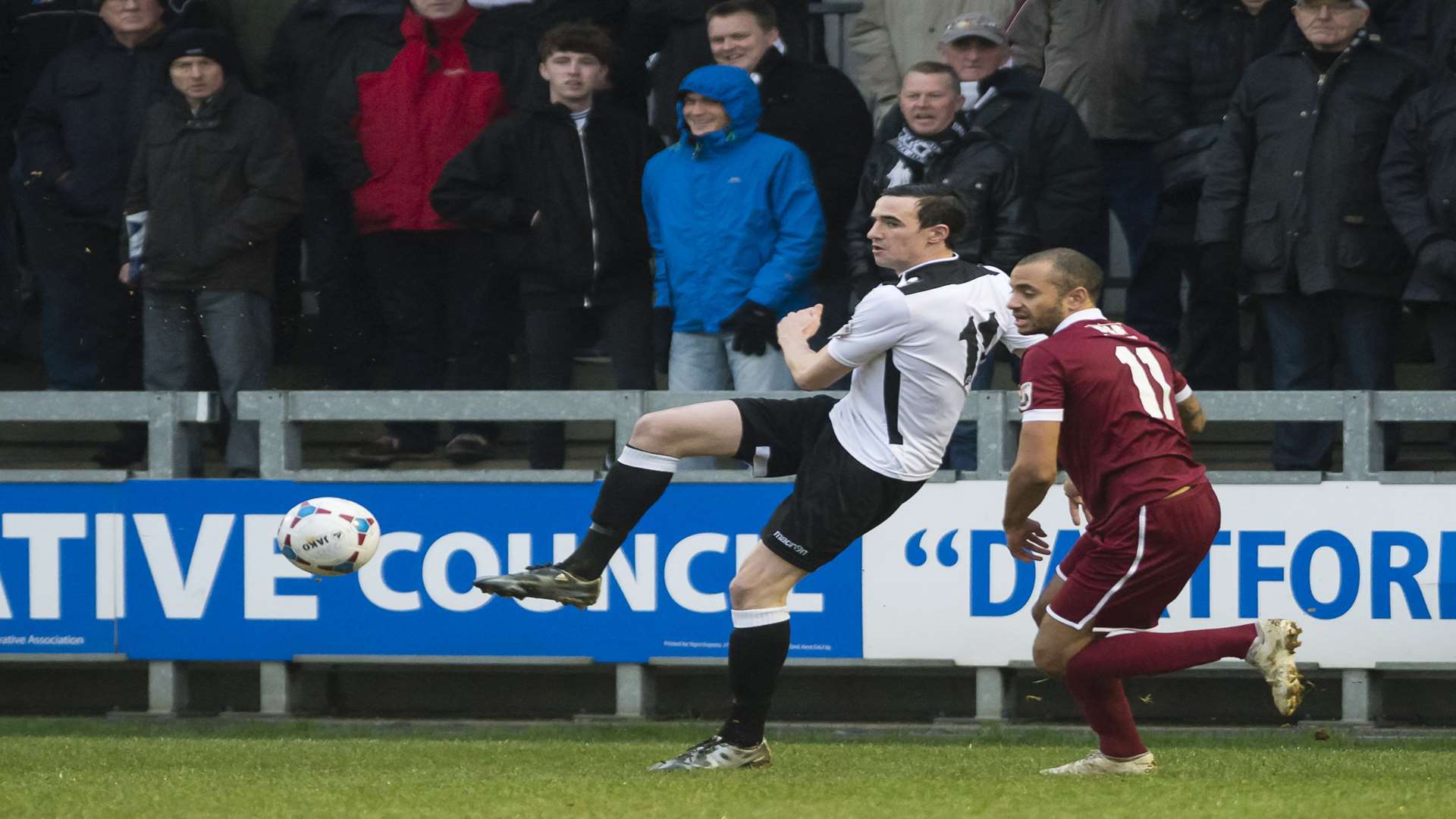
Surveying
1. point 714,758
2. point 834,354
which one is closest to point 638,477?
point 834,354

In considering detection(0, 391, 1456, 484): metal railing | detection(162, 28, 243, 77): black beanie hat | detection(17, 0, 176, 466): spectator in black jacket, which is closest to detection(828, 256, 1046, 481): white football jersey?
detection(0, 391, 1456, 484): metal railing

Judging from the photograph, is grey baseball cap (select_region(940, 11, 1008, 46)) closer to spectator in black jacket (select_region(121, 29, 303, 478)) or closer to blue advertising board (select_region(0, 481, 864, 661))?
blue advertising board (select_region(0, 481, 864, 661))

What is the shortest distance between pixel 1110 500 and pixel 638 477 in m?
1.51

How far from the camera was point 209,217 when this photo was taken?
31.0 ft

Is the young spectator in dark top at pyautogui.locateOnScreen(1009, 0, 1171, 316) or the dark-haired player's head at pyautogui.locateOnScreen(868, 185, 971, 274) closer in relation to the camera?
the dark-haired player's head at pyautogui.locateOnScreen(868, 185, 971, 274)

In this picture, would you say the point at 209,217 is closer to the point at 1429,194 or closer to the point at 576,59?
the point at 576,59

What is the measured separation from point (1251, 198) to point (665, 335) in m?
2.85

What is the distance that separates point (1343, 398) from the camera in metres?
8.05

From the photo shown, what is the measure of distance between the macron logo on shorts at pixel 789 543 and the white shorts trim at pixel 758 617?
21 centimetres

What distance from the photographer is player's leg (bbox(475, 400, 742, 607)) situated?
6.55 m

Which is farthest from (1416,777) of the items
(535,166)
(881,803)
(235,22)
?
(235,22)

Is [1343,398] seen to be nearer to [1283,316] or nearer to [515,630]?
[1283,316]

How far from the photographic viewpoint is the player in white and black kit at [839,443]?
6.49 metres

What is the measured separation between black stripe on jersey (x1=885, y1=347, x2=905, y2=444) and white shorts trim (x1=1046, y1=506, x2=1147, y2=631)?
73 centimetres
